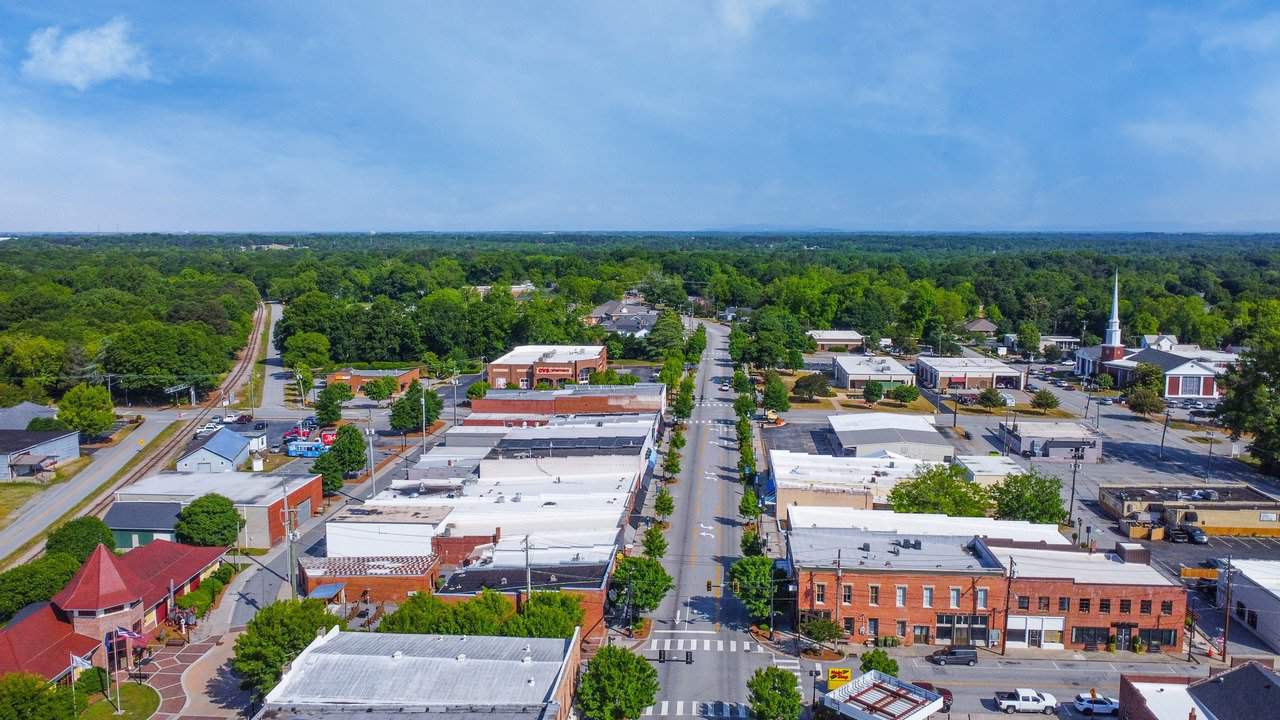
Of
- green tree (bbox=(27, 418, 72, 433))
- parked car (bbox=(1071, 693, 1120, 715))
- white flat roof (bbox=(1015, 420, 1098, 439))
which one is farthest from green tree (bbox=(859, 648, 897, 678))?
green tree (bbox=(27, 418, 72, 433))

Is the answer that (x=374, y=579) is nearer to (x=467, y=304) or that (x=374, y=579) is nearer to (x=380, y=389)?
(x=380, y=389)

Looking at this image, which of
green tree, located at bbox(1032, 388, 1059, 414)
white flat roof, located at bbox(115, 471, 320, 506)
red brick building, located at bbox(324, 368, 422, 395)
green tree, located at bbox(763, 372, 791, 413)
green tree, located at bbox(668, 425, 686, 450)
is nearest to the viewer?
white flat roof, located at bbox(115, 471, 320, 506)

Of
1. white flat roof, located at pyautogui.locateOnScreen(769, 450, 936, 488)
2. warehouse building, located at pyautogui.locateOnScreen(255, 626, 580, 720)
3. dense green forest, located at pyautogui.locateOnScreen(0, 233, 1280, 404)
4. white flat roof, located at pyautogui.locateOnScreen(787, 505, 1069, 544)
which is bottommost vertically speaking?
white flat roof, located at pyautogui.locateOnScreen(769, 450, 936, 488)

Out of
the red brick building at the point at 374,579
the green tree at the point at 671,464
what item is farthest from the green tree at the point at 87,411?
the green tree at the point at 671,464

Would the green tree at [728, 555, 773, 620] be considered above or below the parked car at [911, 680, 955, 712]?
above

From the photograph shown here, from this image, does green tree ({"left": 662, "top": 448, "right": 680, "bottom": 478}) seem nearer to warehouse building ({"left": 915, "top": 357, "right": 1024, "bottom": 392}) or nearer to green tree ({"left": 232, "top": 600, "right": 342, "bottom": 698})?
green tree ({"left": 232, "top": 600, "right": 342, "bottom": 698})

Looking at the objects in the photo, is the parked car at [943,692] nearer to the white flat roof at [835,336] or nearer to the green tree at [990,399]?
the green tree at [990,399]

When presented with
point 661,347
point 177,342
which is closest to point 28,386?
point 177,342
